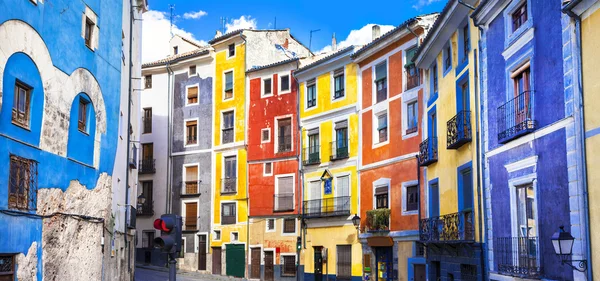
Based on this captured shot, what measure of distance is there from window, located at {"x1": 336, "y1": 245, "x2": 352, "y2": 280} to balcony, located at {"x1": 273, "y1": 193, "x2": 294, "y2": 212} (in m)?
4.85

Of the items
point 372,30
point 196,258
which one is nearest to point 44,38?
point 372,30

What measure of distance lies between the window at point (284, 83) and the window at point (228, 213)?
23.8 feet

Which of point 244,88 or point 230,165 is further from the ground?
point 244,88

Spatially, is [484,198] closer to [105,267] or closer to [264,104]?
[105,267]

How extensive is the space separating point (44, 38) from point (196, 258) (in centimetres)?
2545

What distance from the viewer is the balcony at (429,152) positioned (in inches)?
894

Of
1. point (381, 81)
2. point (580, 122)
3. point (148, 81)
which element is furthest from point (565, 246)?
point (148, 81)

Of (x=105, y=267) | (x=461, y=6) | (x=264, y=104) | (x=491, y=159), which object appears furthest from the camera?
(x=264, y=104)

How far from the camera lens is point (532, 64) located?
1444cm

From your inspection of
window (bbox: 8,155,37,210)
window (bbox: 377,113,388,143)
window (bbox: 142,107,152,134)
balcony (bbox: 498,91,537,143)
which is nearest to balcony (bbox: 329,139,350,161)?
window (bbox: 377,113,388,143)

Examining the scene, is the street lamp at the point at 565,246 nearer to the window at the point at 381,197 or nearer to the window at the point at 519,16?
the window at the point at 519,16

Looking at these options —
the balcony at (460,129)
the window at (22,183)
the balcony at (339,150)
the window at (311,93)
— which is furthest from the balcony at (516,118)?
the window at (311,93)

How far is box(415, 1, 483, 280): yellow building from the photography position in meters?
18.5

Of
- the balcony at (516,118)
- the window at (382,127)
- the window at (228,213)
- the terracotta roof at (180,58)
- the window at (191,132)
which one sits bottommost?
the window at (228,213)
